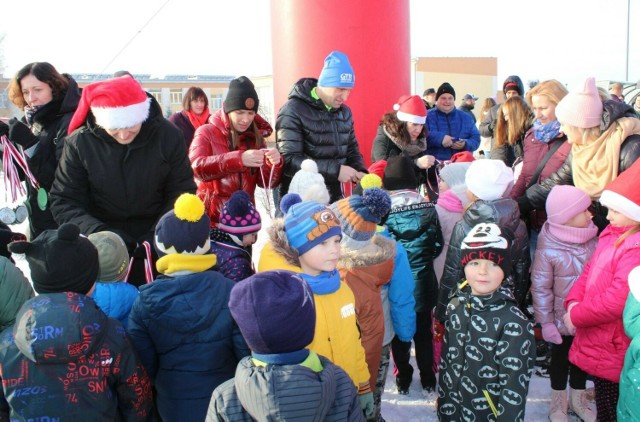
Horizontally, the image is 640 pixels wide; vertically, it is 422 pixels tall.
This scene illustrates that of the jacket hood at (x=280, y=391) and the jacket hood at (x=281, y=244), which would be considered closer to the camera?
the jacket hood at (x=280, y=391)

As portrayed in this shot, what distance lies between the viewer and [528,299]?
4238mm

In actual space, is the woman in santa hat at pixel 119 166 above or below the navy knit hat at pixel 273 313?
above

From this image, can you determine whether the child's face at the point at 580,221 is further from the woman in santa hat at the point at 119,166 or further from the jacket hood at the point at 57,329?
the jacket hood at the point at 57,329

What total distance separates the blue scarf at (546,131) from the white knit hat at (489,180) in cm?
86

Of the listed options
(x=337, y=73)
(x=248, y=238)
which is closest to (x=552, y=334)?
(x=248, y=238)

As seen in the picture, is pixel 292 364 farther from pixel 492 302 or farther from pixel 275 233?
pixel 492 302

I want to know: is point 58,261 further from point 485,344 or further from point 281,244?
point 485,344

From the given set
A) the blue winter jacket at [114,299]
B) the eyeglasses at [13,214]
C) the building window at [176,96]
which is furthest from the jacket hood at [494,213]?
the building window at [176,96]

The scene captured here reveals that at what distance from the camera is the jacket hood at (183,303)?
2.07 metres

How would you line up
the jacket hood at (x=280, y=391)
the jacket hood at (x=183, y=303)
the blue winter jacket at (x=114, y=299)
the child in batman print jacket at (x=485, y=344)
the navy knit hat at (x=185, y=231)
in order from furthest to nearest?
1. the child in batman print jacket at (x=485, y=344)
2. the blue winter jacket at (x=114, y=299)
3. the navy knit hat at (x=185, y=231)
4. the jacket hood at (x=183, y=303)
5. the jacket hood at (x=280, y=391)

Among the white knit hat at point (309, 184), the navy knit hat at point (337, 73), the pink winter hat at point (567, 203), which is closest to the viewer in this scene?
the pink winter hat at point (567, 203)

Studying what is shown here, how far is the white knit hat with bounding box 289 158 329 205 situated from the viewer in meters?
3.45

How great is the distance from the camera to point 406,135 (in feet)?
15.9

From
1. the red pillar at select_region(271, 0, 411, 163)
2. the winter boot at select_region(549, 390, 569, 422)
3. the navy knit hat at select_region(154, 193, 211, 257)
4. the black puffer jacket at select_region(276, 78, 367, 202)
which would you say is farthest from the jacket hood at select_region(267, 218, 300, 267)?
the red pillar at select_region(271, 0, 411, 163)
